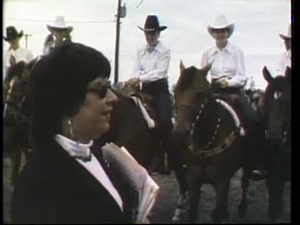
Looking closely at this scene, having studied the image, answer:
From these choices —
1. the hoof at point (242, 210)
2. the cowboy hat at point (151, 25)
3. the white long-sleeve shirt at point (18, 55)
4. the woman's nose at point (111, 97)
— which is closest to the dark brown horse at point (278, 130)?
the hoof at point (242, 210)

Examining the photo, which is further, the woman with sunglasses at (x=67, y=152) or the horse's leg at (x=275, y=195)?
the horse's leg at (x=275, y=195)

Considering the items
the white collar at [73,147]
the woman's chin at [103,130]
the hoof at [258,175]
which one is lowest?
the hoof at [258,175]

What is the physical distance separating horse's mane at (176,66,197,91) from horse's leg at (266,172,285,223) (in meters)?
0.50

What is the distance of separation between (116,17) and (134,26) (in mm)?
102

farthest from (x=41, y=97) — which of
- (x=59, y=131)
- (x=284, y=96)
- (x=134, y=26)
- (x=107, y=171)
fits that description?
(x=284, y=96)

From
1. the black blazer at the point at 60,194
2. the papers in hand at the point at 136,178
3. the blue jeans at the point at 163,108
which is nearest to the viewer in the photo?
the black blazer at the point at 60,194

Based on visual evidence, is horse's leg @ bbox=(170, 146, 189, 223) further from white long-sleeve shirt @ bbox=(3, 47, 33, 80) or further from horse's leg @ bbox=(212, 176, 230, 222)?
white long-sleeve shirt @ bbox=(3, 47, 33, 80)

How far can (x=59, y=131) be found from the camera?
1.83 m

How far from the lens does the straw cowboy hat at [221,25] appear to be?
80.2 inches

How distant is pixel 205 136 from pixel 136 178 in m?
0.34

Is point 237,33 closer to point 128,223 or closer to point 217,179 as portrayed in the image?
point 217,179

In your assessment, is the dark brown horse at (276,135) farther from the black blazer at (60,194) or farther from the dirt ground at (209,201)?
the black blazer at (60,194)

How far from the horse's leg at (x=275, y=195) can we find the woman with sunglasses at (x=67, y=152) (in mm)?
593

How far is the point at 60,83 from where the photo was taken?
179 centimetres
